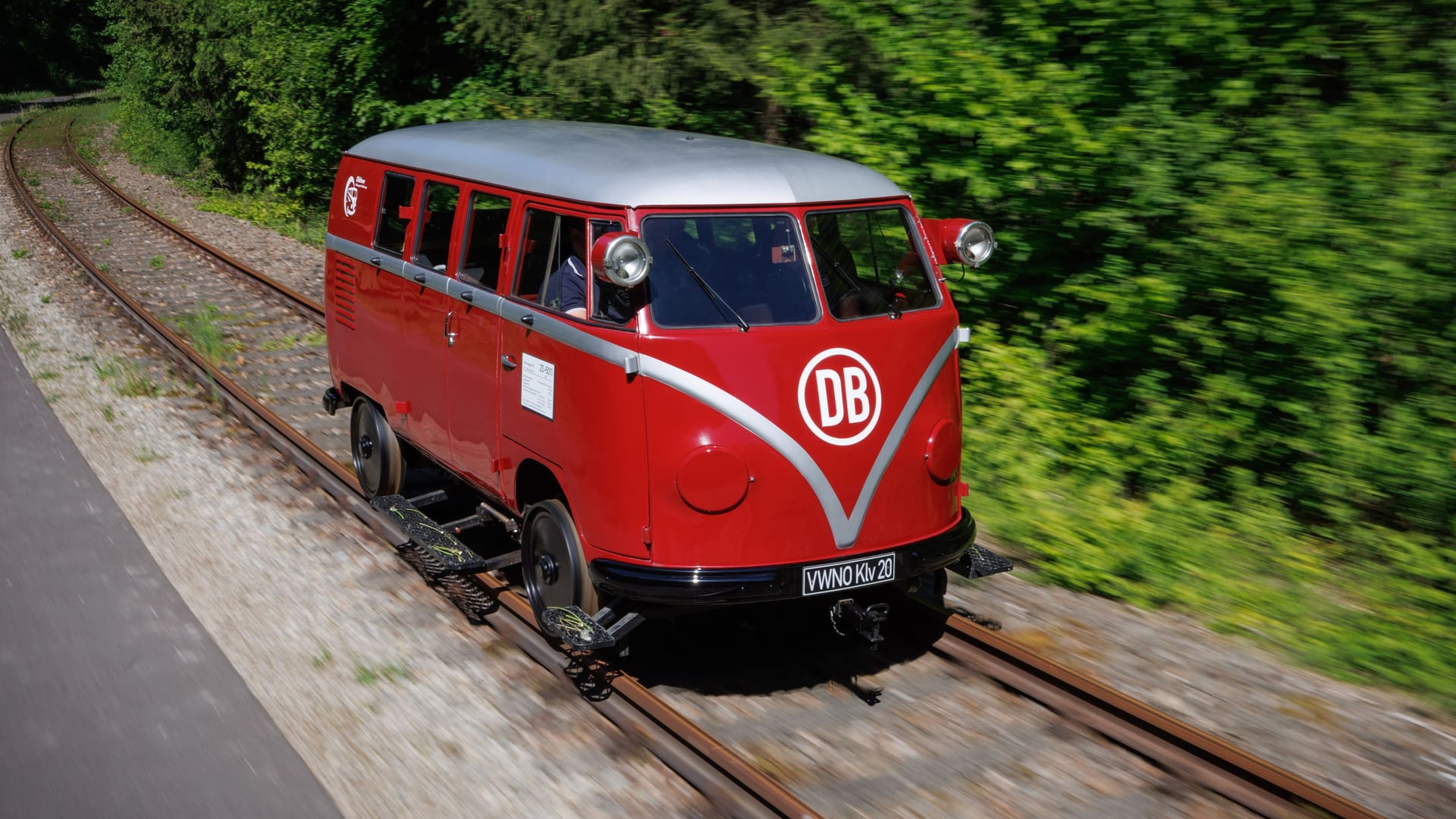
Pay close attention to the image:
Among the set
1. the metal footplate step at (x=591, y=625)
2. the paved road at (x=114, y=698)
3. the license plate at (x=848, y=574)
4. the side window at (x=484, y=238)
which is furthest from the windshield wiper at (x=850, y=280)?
the paved road at (x=114, y=698)

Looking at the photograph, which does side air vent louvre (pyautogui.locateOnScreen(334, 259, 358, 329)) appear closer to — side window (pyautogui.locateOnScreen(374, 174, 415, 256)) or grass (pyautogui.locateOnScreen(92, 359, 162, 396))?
side window (pyautogui.locateOnScreen(374, 174, 415, 256))

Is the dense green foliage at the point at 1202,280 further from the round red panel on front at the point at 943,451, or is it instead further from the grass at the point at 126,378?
the grass at the point at 126,378

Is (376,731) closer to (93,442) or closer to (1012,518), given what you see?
(1012,518)

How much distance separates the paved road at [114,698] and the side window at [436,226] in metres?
2.34

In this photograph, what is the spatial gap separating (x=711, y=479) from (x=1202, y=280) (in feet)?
13.3

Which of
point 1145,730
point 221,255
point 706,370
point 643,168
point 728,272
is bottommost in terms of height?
point 221,255

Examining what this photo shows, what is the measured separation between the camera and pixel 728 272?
5.19 m

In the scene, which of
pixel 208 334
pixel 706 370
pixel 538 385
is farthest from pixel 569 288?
pixel 208 334

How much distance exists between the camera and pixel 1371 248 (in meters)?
6.38

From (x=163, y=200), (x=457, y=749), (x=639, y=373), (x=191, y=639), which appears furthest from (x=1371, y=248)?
(x=163, y=200)

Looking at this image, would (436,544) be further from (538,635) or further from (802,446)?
(802,446)

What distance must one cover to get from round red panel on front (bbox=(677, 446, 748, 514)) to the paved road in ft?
6.12

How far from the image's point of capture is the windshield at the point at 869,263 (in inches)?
211

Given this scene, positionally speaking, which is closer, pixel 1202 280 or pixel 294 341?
pixel 1202 280
